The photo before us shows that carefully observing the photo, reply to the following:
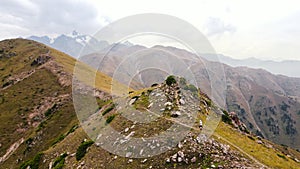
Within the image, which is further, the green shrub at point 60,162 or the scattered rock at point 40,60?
the scattered rock at point 40,60

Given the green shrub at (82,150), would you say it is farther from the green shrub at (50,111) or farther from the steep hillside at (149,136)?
the green shrub at (50,111)

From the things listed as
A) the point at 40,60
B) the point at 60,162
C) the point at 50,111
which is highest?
the point at 40,60

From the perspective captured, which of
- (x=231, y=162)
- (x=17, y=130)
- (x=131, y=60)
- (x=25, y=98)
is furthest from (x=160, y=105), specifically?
(x=25, y=98)

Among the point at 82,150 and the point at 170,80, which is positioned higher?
the point at 170,80

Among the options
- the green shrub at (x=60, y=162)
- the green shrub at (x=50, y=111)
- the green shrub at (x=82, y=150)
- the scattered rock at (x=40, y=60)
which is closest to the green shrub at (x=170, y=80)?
the green shrub at (x=82, y=150)

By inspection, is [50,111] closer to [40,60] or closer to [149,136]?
[149,136]

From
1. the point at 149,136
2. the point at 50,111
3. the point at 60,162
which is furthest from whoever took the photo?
the point at 50,111

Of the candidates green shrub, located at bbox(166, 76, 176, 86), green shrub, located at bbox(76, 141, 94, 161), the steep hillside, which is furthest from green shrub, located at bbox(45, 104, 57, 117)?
green shrub, located at bbox(166, 76, 176, 86)

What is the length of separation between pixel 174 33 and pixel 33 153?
6180 cm

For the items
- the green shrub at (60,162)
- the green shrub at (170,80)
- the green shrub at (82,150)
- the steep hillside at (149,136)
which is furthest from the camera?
the green shrub at (170,80)

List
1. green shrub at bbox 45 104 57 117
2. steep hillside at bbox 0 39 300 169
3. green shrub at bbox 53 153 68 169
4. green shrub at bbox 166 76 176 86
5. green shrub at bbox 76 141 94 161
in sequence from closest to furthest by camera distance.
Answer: steep hillside at bbox 0 39 300 169 → green shrub at bbox 76 141 94 161 → green shrub at bbox 53 153 68 169 → green shrub at bbox 166 76 176 86 → green shrub at bbox 45 104 57 117

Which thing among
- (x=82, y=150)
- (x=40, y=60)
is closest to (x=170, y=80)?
(x=82, y=150)

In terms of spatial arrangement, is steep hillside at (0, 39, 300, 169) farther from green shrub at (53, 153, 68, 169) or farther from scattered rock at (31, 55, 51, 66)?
scattered rock at (31, 55, 51, 66)

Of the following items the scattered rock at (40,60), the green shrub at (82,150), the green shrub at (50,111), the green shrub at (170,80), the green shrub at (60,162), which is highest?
the green shrub at (170,80)
